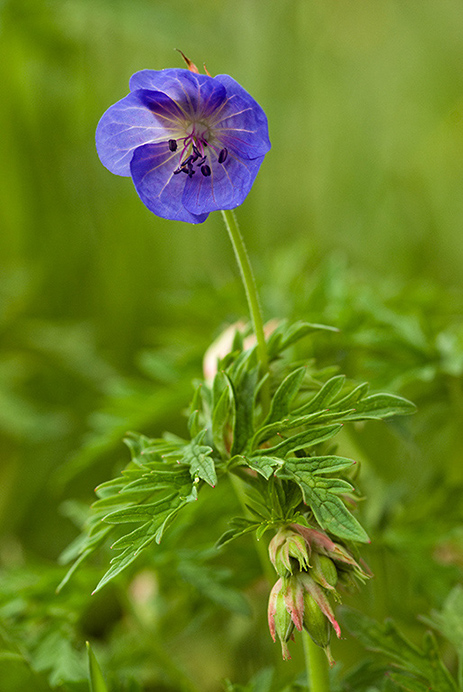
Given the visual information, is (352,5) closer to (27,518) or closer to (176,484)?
(27,518)

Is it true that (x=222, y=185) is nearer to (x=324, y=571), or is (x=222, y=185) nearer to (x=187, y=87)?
(x=187, y=87)

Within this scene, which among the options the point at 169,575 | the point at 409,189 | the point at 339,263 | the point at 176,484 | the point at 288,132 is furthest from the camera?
the point at 288,132

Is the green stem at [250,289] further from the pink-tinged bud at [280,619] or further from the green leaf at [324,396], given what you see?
the pink-tinged bud at [280,619]

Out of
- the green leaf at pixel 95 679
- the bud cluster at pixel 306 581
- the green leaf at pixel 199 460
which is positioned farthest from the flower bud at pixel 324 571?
the green leaf at pixel 95 679

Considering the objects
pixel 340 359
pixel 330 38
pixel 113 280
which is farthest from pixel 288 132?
pixel 340 359

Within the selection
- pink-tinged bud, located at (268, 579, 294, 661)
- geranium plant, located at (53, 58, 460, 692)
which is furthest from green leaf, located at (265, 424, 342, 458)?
pink-tinged bud, located at (268, 579, 294, 661)

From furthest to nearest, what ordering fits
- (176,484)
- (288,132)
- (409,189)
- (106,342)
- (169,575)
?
(288,132)
(409,189)
(106,342)
(169,575)
(176,484)

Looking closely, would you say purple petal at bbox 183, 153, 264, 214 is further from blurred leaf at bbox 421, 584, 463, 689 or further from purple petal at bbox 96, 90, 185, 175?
blurred leaf at bbox 421, 584, 463, 689
